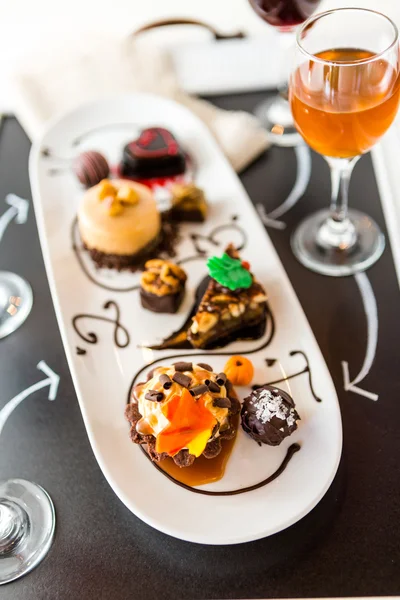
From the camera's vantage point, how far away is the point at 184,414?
1.05 meters

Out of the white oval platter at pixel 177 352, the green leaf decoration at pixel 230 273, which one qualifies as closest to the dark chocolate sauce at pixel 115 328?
the white oval platter at pixel 177 352

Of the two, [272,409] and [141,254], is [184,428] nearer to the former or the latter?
[272,409]

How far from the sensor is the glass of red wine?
4.78ft

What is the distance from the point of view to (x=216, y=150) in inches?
64.8

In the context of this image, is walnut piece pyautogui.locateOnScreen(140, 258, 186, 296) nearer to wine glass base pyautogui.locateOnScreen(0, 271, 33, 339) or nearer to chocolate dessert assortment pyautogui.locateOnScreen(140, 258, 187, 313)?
chocolate dessert assortment pyautogui.locateOnScreen(140, 258, 187, 313)

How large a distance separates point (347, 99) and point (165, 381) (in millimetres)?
606

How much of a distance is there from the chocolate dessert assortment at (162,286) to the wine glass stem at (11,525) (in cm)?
48

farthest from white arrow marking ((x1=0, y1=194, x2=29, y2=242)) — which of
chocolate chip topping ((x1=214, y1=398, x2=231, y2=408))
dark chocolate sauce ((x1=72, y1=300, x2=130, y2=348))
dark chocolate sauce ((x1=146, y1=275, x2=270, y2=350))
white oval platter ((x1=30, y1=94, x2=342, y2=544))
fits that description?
chocolate chip topping ((x1=214, y1=398, x2=231, y2=408))

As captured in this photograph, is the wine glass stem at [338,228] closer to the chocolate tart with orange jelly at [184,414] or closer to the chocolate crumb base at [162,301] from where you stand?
the chocolate crumb base at [162,301]

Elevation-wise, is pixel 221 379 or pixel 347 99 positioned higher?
pixel 347 99

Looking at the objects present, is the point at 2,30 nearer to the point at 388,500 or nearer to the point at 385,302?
the point at 385,302

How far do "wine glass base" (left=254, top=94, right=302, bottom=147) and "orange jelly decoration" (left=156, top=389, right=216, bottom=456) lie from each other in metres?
0.93

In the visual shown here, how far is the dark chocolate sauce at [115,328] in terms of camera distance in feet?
4.28

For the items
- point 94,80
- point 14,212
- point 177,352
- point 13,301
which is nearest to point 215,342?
point 177,352
